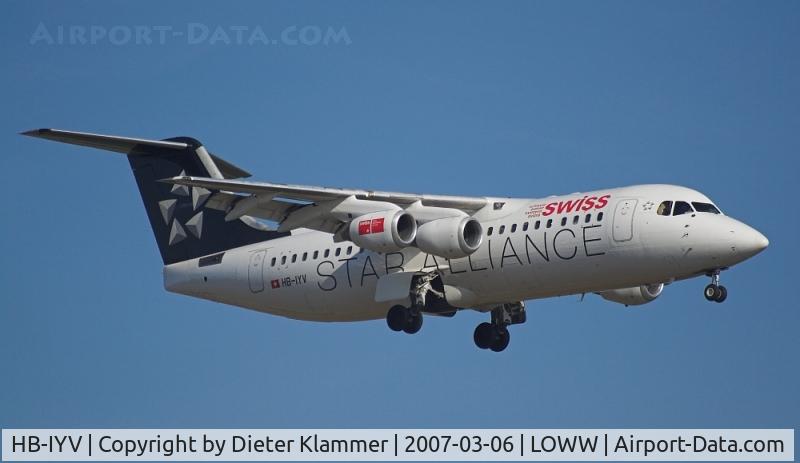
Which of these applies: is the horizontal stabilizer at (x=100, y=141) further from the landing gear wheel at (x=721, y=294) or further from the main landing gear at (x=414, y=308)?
the landing gear wheel at (x=721, y=294)

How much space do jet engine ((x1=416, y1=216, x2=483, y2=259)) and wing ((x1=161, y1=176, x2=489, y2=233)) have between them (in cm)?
89

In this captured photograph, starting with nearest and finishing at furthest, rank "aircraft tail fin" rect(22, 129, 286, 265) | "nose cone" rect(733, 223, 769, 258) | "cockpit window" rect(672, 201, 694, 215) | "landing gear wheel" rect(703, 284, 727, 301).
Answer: "nose cone" rect(733, 223, 769, 258) < "landing gear wheel" rect(703, 284, 727, 301) < "cockpit window" rect(672, 201, 694, 215) < "aircraft tail fin" rect(22, 129, 286, 265)

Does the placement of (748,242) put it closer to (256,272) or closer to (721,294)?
(721,294)

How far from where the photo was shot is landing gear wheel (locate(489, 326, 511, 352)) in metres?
31.5

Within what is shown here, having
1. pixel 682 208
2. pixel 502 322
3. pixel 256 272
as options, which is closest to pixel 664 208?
pixel 682 208

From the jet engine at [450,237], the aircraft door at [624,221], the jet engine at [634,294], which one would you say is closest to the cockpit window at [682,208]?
the aircraft door at [624,221]

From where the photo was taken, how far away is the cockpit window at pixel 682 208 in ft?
90.3

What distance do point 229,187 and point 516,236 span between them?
517 cm

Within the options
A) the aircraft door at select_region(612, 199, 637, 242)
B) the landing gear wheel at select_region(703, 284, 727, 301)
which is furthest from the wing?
the landing gear wheel at select_region(703, 284, 727, 301)

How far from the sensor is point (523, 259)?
28453 mm

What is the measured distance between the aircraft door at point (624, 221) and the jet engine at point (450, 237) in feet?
8.51

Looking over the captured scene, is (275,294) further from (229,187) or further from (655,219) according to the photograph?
(655,219)

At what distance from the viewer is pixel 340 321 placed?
31.6m

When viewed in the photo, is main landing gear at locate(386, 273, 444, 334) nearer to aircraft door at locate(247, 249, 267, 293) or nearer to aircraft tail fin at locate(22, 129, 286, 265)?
aircraft door at locate(247, 249, 267, 293)
